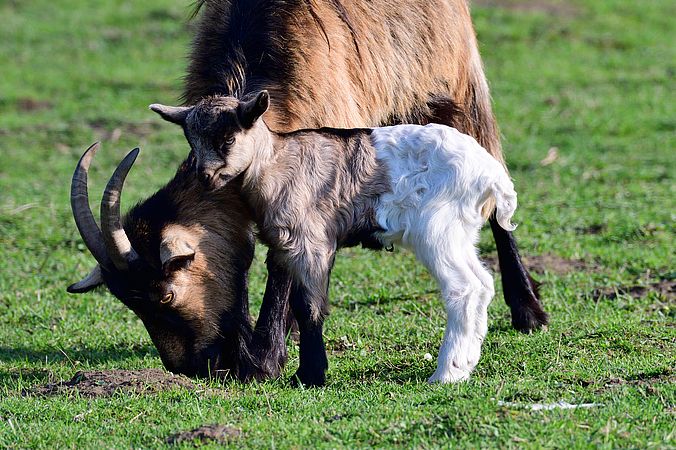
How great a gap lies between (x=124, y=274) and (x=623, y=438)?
2.67 metres

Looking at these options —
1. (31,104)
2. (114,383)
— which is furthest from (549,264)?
(31,104)

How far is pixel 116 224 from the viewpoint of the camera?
5645mm

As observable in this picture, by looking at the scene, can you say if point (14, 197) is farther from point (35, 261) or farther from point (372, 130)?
point (372, 130)

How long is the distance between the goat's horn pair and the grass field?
0.74 metres

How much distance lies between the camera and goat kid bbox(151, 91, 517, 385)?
17.8 ft

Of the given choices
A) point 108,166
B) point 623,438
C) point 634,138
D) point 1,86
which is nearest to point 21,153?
point 108,166

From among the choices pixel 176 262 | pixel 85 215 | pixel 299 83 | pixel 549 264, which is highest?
pixel 299 83

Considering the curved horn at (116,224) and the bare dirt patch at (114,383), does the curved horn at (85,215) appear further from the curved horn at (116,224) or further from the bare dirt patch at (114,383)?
the bare dirt patch at (114,383)

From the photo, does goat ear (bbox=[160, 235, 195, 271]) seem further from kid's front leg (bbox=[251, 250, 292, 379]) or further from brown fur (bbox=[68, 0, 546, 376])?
kid's front leg (bbox=[251, 250, 292, 379])

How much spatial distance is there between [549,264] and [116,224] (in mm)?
3792

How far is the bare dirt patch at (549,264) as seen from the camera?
816 centimetres

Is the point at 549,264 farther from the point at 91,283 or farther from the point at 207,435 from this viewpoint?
the point at 207,435

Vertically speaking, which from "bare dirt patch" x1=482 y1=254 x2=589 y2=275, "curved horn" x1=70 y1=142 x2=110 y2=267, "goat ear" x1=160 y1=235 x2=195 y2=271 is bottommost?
"bare dirt patch" x1=482 y1=254 x2=589 y2=275

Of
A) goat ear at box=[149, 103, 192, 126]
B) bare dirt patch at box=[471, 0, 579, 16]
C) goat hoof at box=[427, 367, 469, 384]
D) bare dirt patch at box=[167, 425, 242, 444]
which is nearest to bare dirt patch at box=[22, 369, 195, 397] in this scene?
bare dirt patch at box=[167, 425, 242, 444]
